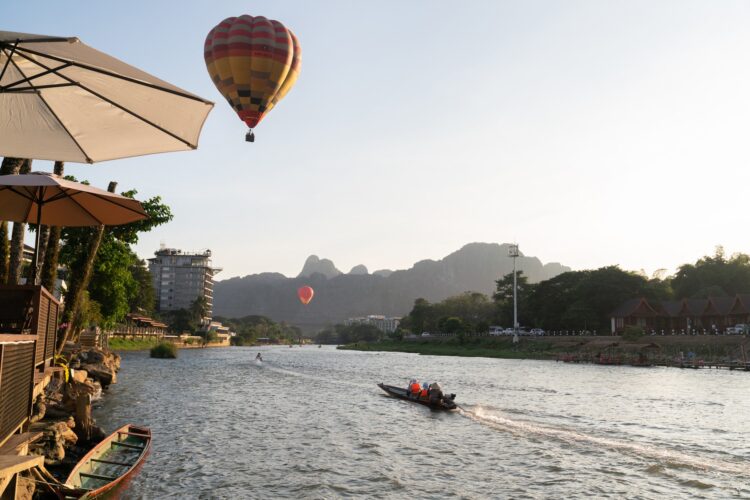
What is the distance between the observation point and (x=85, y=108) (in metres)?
9.38

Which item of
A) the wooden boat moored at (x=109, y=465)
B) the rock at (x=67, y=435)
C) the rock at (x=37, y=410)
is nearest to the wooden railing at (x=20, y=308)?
the wooden boat moored at (x=109, y=465)

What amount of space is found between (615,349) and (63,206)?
312ft

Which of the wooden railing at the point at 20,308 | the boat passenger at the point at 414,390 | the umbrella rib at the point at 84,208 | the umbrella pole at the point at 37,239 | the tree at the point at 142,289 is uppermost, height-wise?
the tree at the point at 142,289

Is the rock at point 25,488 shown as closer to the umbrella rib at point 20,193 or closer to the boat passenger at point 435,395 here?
the umbrella rib at point 20,193

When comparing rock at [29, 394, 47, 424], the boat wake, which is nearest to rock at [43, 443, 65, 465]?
rock at [29, 394, 47, 424]

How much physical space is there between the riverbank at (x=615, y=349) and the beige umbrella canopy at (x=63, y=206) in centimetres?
8174

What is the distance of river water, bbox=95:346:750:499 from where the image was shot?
1675 centimetres

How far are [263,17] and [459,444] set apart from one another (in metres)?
22.0

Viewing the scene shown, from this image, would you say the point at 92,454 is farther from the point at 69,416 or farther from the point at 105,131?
the point at 105,131

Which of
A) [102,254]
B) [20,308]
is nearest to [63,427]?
[20,308]

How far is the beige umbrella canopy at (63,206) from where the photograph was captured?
1210 centimetres

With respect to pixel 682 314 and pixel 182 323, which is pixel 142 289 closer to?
pixel 182 323

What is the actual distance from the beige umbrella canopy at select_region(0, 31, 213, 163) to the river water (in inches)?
373

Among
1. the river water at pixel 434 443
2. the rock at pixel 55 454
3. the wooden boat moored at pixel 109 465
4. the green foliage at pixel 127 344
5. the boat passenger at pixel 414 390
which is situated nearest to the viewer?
the wooden boat moored at pixel 109 465
